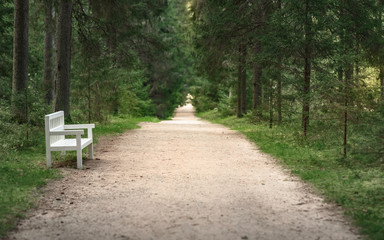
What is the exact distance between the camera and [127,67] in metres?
20.5


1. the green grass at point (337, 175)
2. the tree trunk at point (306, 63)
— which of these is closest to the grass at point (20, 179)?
the green grass at point (337, 175)

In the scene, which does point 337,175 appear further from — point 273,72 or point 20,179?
point 273,72

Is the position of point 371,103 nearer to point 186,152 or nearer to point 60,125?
point 186,152

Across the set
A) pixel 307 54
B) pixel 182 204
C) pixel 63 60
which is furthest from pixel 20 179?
pixel 63 60

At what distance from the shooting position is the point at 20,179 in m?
7.12

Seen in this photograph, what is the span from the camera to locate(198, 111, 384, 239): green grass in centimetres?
531

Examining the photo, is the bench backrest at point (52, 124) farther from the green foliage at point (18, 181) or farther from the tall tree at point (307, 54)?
the tall tree at point (307, 54)

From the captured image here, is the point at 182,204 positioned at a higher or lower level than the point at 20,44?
lower

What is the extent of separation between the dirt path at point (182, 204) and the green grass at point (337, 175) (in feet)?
0.82

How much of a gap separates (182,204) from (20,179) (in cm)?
294

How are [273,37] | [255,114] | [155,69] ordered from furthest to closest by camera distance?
1. [155,69]
2. [255,114]
3. [273,37]

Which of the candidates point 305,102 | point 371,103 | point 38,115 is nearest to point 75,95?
point 38,115

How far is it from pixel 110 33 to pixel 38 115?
321 inches

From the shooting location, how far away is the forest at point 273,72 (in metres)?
8.65
